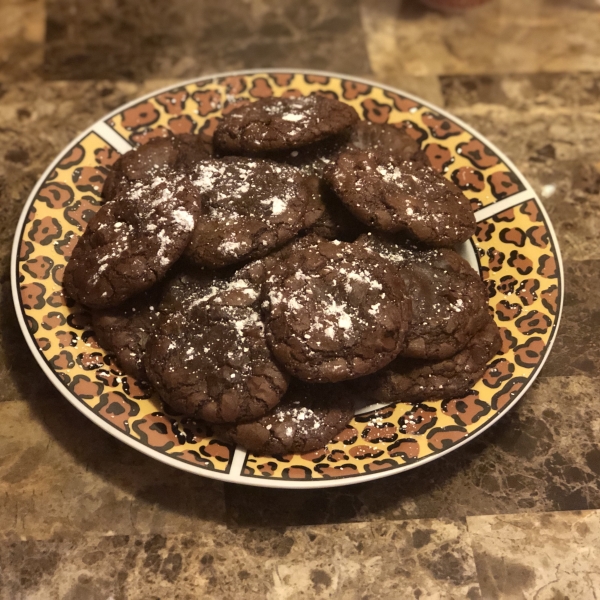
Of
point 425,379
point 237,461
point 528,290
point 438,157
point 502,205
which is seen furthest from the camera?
point 438,157

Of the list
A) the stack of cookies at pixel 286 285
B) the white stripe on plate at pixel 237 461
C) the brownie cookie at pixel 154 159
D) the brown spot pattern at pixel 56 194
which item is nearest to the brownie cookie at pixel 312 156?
the stack of cookies at pixel 286 285

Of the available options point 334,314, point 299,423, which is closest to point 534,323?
point 334,314

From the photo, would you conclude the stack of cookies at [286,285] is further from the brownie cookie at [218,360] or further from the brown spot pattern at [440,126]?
the brown spot pattern at [440,126]

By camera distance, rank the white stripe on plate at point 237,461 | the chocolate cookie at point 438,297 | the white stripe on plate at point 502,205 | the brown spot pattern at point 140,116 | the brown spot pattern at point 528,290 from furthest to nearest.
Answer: the brown spot pattern at point 140,116
the white stripe on plate at point 502,205
the brown spot pattern at point 528,290
the chocolate cookie at point 438,297
the white stripe on plate at point 237,461

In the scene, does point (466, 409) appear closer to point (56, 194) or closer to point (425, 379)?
point (425, 379)

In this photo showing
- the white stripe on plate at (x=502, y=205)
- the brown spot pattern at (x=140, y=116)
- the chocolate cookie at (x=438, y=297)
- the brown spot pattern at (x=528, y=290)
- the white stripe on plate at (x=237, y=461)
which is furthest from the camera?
the brown spot pattern at (x=140, y=116)

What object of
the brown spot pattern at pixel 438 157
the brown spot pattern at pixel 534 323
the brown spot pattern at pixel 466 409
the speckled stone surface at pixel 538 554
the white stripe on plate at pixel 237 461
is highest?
the brown spot pattern at pixel 438 157

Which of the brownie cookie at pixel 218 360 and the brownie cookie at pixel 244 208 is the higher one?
the brownie cookie at pixel 244 208

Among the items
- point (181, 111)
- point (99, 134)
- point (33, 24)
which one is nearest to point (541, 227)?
point (181, 111)

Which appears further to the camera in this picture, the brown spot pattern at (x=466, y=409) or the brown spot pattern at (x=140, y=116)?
the brown spot pattern at (x=140, y=116)
